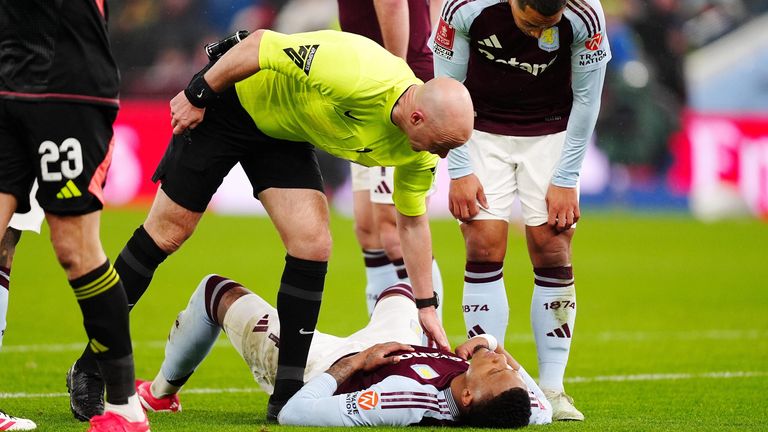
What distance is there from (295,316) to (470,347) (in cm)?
81

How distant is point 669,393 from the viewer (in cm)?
673

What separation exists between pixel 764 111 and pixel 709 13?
8.12ft

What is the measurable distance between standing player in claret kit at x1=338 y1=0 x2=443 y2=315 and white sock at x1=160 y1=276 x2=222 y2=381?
67.8 inches

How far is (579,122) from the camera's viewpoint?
5.94 meters

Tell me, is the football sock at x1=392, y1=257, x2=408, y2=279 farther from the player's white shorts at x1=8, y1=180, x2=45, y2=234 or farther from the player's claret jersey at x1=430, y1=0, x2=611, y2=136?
the player's white shorts at x1=8, y1=180, x2=45, y2=234

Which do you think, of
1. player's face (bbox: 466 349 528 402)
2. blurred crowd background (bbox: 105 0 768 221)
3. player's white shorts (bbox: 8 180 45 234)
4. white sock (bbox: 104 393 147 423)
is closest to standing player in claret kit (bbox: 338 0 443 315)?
player's face (bbox: 466 349 528 402)

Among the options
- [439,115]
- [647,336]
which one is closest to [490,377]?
[439,115]

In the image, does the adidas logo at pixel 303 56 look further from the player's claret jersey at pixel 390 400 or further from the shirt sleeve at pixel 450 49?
the player's claret jersey at pixel 390 400

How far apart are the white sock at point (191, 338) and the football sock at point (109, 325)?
1242mm

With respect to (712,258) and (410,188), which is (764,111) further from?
(410,188)

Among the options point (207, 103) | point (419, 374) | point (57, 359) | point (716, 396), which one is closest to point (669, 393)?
point (716, 396)

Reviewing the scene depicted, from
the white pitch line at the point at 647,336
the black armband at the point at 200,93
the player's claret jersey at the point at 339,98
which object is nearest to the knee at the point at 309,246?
the player's claret jersey at the point at 339,98

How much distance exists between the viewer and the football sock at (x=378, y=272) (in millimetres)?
7824

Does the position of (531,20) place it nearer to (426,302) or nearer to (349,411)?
(426,302)
